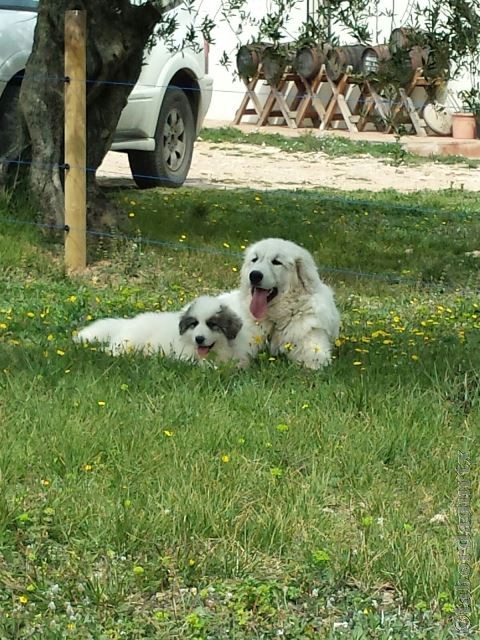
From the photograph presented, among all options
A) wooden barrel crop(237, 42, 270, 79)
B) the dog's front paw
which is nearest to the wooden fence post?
wooden barrel crop(237, 42, 270, 79)

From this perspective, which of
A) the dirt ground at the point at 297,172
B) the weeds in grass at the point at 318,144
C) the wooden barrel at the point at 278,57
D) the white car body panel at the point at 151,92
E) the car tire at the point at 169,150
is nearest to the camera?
the wooden barrel at the point at 278,57

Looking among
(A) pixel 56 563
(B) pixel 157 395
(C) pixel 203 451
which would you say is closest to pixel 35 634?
(A) pixel 56 563

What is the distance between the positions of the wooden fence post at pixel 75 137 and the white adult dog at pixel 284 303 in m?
2.27

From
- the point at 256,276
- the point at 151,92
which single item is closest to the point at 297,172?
the point at 151,92

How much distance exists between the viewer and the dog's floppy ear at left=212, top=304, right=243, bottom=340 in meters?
6.36

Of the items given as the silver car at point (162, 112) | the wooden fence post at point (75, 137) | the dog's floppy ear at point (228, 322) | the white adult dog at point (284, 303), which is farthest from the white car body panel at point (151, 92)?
the dog's floppy ear at point (228, 322)

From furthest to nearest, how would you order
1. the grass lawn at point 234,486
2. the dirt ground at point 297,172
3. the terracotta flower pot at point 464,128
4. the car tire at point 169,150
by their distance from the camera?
the terracotta flower pot at point 464,128 < the dirt ground at point 297,172 < the car tire at point 169,150 < the grass lawn at point 234,486

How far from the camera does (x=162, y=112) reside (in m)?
12.7

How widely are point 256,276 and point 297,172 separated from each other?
9.77m

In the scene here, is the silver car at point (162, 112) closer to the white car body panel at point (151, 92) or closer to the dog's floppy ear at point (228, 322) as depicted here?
the white car body panel at point (151, 92)

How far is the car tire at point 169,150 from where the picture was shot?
41.8ft

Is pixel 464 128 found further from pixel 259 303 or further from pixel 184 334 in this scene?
pixel 184 334

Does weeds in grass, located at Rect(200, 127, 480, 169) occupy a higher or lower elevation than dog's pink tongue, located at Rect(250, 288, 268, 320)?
lower

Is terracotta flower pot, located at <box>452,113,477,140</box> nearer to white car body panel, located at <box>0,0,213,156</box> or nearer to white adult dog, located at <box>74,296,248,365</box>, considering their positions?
white car body panel, located at <box>0,0,213,156</box>
